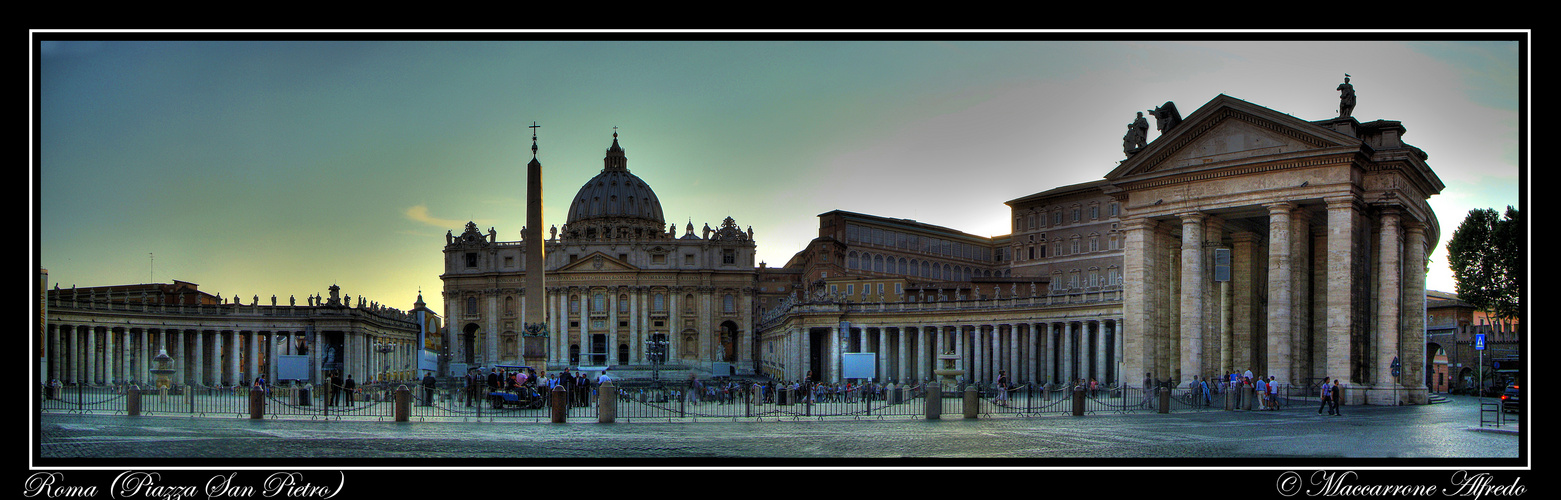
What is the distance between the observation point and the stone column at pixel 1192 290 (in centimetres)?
3703

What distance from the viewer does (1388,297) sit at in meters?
34.7

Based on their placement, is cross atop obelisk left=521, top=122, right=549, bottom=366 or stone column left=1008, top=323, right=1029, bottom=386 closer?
cross atop obelisk left=521, top=122, right=549, bottom=366

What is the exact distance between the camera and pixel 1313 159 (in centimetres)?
3391

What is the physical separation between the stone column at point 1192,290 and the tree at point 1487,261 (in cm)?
2435

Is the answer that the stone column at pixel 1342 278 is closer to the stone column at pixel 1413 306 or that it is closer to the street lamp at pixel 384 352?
the stone column at pixel 1413 306

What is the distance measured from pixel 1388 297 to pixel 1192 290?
5.44 metres

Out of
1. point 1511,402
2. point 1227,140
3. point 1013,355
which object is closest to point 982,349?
point 1013,355

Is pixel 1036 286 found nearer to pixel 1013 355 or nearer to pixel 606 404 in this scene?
pixel 1013 355

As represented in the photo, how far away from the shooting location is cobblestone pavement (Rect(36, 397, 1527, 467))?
19688 mm

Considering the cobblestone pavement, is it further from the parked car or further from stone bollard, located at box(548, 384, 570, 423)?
the parked car

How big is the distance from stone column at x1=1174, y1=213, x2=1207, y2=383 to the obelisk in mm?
20595

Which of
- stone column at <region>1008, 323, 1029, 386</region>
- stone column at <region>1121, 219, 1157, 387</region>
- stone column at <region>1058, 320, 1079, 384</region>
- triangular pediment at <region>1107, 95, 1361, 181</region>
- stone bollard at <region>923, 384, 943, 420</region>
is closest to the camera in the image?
stone bollard at <region>923, 384, 943, 420</region>

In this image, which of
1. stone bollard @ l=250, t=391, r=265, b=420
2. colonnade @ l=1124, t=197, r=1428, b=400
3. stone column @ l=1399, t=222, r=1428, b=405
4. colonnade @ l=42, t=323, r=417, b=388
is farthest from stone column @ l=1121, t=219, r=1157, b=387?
colonnade @ l=42, t=323, r=417, b=388
